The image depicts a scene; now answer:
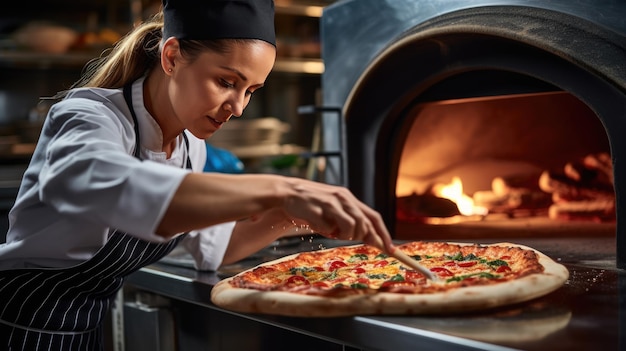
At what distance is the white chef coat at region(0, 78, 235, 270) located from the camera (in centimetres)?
110

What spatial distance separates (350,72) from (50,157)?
4.47 feet

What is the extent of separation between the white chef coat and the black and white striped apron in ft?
0.08

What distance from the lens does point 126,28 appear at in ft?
14.3

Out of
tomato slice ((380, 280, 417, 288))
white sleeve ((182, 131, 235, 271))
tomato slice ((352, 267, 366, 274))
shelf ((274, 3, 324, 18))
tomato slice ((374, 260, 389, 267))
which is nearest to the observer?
tomato slice ((380, 280, 417, 288))

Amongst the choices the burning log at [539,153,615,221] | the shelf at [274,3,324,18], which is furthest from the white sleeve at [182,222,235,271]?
the shelf at [274,3,324,18]

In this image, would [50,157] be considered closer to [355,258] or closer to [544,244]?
[355,258]

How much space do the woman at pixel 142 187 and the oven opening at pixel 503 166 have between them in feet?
3.13

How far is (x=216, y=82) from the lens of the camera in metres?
1.40

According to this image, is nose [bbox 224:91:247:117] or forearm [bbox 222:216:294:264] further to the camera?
forearm [bbox 222:216:294:264]

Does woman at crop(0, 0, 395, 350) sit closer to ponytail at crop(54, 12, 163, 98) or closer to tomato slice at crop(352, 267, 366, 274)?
ponytail at crop(54, 12, 163, 98)

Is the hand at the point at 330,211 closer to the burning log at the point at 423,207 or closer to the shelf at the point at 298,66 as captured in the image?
the burning log at the point at 423,207

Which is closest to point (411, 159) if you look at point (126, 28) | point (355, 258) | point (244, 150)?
point (355, 258)

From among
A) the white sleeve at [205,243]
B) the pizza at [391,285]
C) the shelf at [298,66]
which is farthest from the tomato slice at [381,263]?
the shelf at [298,66]

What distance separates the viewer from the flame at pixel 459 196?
2543 mm
